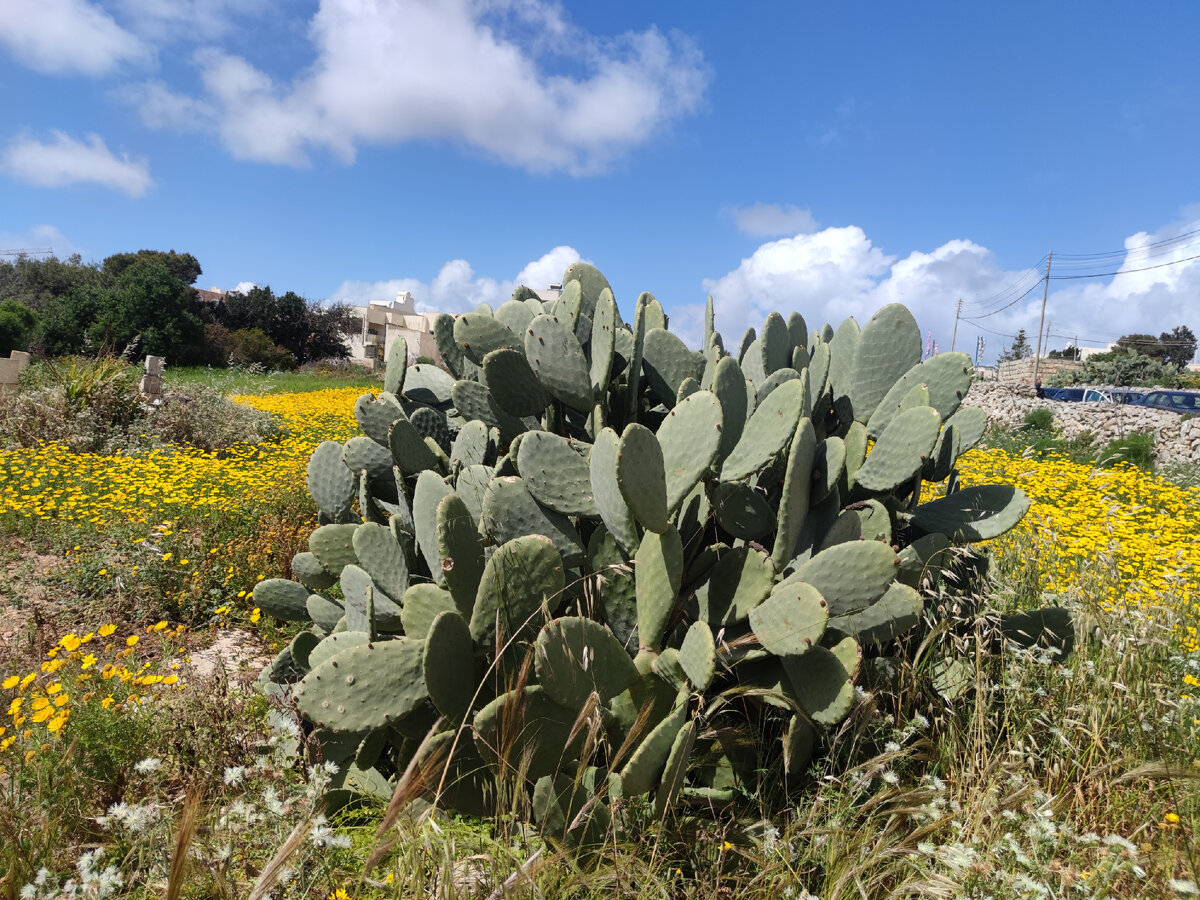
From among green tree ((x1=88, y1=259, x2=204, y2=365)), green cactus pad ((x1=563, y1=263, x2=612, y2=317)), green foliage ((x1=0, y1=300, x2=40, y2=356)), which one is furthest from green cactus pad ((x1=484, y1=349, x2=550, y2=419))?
green tree ((x1=88, y1=259, x2=204, y2=365))

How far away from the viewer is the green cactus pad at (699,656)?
155cm

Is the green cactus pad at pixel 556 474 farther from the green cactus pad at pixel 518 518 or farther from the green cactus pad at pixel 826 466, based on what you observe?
the green cactus pad at pixel 826 466

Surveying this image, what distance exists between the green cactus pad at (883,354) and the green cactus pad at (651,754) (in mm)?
1234

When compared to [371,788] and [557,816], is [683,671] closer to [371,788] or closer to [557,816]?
[557,816]

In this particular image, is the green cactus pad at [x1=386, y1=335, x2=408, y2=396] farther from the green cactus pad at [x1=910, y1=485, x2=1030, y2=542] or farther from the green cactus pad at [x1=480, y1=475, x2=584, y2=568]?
the green cactus pad at [x1=910, y1=485, x2=1030, y2=542]

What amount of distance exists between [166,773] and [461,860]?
1.27 m

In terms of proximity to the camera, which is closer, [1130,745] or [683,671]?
[683,671]

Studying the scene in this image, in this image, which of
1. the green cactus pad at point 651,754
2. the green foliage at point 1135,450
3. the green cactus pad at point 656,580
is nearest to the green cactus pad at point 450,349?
the green cactus pad at point 656,580

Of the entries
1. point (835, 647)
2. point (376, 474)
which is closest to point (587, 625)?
point (835, 647)

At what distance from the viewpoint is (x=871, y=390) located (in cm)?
235

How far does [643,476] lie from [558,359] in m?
0.60

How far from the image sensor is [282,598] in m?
2.51

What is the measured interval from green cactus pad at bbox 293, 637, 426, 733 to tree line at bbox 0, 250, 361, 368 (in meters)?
19.8

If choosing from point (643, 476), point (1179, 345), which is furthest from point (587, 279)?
point (1179, 345)
